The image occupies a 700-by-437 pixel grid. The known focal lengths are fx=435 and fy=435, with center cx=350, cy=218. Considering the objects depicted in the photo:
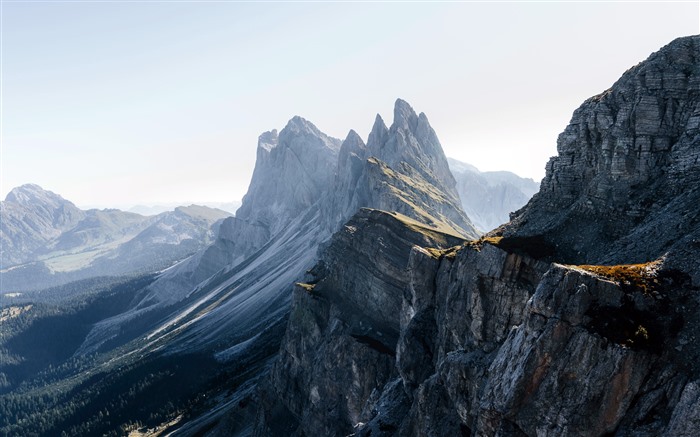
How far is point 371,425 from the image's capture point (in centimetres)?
6031

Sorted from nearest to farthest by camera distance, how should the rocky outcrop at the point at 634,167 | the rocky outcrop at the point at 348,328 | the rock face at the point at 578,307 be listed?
the rock face at the point at 578,307 → the rocky outcrop at the point at 634,167 → the rocky outcrop at the point at 348,328

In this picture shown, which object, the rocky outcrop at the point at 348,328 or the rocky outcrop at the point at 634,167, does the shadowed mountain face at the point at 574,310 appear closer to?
the rocky outcrop at the point at 634,167

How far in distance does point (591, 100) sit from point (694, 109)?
1408 cm

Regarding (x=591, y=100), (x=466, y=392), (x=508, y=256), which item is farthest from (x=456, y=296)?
(x=591, y=100)

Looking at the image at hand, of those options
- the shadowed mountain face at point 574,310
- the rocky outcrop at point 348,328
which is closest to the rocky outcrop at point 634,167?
the shadowed mountain face at point 574,310

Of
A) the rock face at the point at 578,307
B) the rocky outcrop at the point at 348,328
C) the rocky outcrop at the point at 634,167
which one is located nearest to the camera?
the rock face at the point at 578,307

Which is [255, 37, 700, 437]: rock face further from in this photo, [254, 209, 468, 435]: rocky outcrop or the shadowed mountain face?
[254, 209, 468, 435]: rocky outcrop

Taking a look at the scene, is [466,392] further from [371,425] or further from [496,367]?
[371,425]

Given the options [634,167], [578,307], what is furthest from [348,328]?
[578,307]

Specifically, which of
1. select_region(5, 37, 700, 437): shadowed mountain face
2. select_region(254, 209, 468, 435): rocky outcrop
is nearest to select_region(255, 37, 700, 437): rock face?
select_region(5, 37, 700, 437): shadowed mountain face

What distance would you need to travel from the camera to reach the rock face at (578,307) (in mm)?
29203

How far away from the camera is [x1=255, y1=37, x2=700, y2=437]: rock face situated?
29.2 metres

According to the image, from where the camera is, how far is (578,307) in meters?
31.6

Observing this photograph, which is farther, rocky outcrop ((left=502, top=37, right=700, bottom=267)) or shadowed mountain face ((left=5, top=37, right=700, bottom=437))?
rocky outcrop ((left=502, top=37, right=700, bottom=267))
